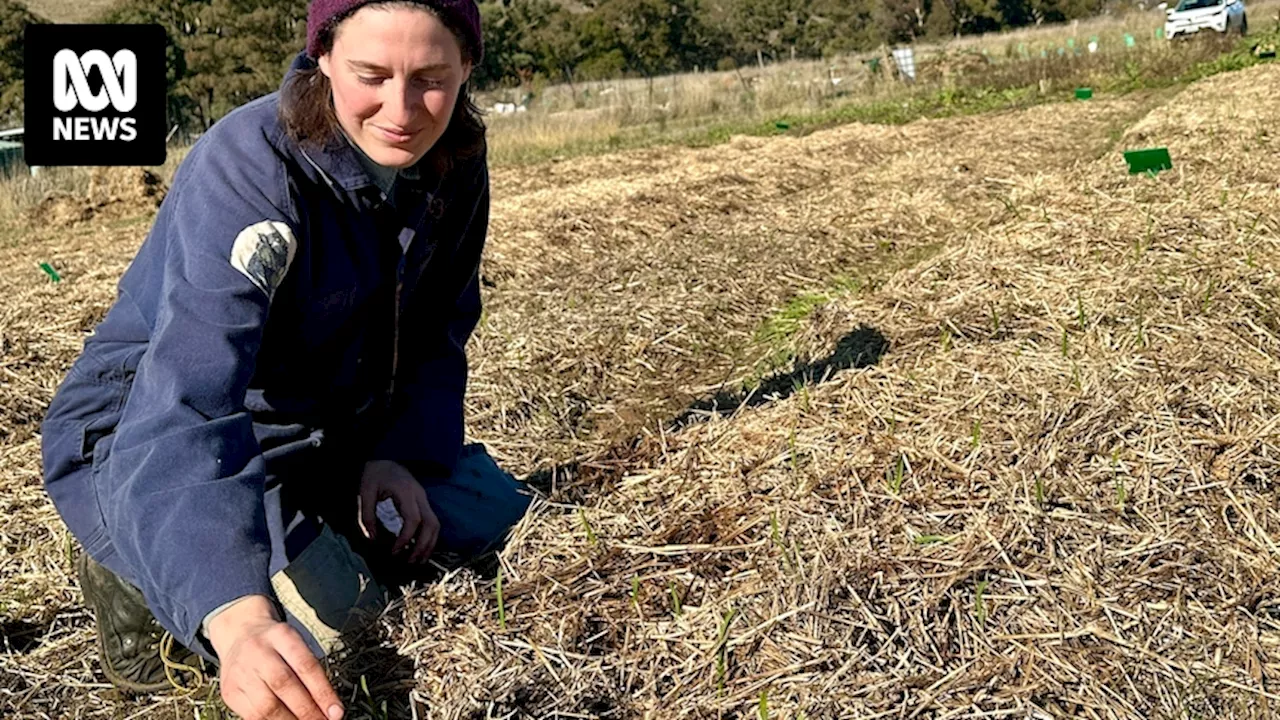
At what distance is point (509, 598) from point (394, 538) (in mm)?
363

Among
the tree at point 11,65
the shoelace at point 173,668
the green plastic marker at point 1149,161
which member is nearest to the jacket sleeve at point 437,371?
the shoelace at point 173,668

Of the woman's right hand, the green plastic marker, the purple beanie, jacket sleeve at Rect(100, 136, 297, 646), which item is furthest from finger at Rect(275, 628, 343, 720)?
the green plastic marker

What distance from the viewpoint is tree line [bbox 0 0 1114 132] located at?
27.8m

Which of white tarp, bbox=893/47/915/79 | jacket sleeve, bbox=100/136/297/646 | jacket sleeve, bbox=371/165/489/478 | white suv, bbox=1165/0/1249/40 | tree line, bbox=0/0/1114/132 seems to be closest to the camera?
jacket sleeve, bbox=100/136/297/646

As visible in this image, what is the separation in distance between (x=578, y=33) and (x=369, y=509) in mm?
38948

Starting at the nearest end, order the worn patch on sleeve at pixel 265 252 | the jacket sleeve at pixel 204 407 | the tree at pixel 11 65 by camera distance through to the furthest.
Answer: the jacket sleeve at pixel 204 407, the worn patch on sleeve at pixel 265 252, the tree at pixel 11 65

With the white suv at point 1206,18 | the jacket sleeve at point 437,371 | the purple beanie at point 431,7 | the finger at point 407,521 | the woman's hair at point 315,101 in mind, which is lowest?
the finger at point 407,521

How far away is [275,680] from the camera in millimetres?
1287

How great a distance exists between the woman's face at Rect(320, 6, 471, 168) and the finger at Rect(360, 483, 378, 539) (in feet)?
2.46

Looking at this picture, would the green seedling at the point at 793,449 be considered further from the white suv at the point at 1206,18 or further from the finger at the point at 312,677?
the white suv at the point at 1206,18

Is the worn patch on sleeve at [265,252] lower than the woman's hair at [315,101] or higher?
lower

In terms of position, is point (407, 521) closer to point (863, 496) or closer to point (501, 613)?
point (501, 613)

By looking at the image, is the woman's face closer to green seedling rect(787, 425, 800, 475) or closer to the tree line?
green seedling rect(787, 425, 800, 475)

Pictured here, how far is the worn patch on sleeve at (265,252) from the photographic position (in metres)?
1.68
